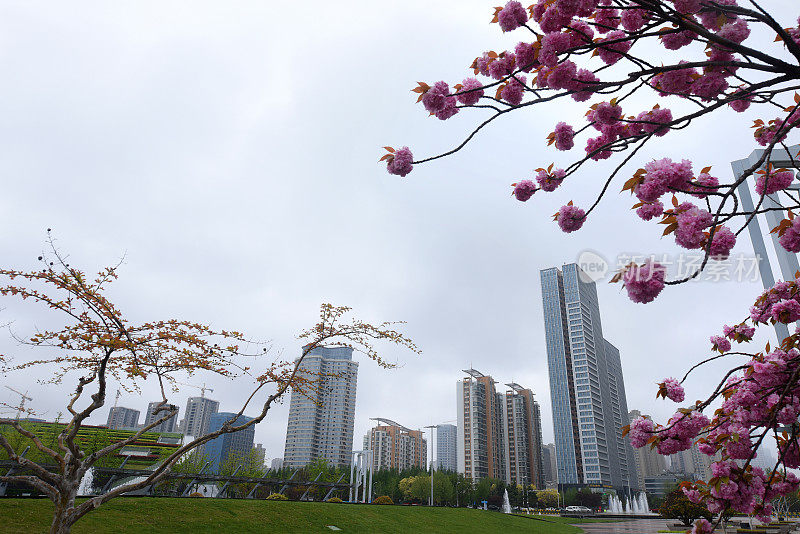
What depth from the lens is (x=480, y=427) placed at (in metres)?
76.6

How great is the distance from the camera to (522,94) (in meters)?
2.84

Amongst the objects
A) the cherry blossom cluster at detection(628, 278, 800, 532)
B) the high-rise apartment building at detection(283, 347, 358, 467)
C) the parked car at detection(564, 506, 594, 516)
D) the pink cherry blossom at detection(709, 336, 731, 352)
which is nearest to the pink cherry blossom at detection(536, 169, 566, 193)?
the cherry blossom cluster at detection(628, 278, 800, 532)

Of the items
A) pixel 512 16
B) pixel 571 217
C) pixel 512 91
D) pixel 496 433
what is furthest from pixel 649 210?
pixel 496 433

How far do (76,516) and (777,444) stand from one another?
819 cm

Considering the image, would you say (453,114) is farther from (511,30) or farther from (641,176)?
(641,176)

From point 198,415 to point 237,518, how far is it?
111828mm

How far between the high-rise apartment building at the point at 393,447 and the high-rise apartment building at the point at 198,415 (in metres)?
44.1

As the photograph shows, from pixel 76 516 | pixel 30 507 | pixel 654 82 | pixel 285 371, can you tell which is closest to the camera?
pixel 654 82

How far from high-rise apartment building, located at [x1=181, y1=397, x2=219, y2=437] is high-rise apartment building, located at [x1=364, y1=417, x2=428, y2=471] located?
44.1 meters

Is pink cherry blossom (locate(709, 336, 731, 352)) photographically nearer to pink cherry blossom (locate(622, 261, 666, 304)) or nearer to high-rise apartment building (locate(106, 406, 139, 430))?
pink cherry blossom (locate(622, 261, 666, 304))

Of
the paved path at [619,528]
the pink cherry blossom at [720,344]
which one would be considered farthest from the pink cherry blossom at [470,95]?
the paved path at [619,528]

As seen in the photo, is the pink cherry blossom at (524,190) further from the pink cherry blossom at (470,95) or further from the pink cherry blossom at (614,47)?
the pink cherry blossom at (614,47)

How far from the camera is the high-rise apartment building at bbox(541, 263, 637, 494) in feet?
231

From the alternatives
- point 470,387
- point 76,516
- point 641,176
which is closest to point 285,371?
point 76,516
